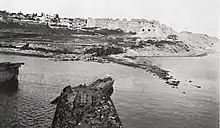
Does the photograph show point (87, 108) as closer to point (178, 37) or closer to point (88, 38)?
point (88, 38)

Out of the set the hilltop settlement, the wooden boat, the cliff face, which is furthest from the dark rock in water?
the wooden boat

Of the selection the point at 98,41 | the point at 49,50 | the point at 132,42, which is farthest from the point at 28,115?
the point at 132,42

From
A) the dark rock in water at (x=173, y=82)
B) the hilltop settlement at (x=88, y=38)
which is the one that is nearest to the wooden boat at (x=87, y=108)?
the hilltop settlement at (x=88, y=38)

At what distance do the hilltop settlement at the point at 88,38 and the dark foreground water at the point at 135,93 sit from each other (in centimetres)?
10

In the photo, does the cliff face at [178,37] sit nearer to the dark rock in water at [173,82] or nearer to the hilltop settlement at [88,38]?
the hilltop settlement at [88,38]

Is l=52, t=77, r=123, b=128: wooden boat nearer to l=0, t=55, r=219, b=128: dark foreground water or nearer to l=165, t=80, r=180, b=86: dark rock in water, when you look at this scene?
l=0, t=55, r=219, b=128: dark foreground water

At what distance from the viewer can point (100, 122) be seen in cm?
254

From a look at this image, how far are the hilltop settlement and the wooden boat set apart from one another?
0.33 m

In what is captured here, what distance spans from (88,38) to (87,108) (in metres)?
0.86

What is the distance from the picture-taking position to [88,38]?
3264 millimetres

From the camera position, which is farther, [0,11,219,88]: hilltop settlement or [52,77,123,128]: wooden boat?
[0,11,219,88]: hilltop settlement

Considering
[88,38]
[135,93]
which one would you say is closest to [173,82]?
[135,93]

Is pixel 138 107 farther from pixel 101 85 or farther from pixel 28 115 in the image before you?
pixel 28 115

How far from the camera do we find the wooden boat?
101 inches
